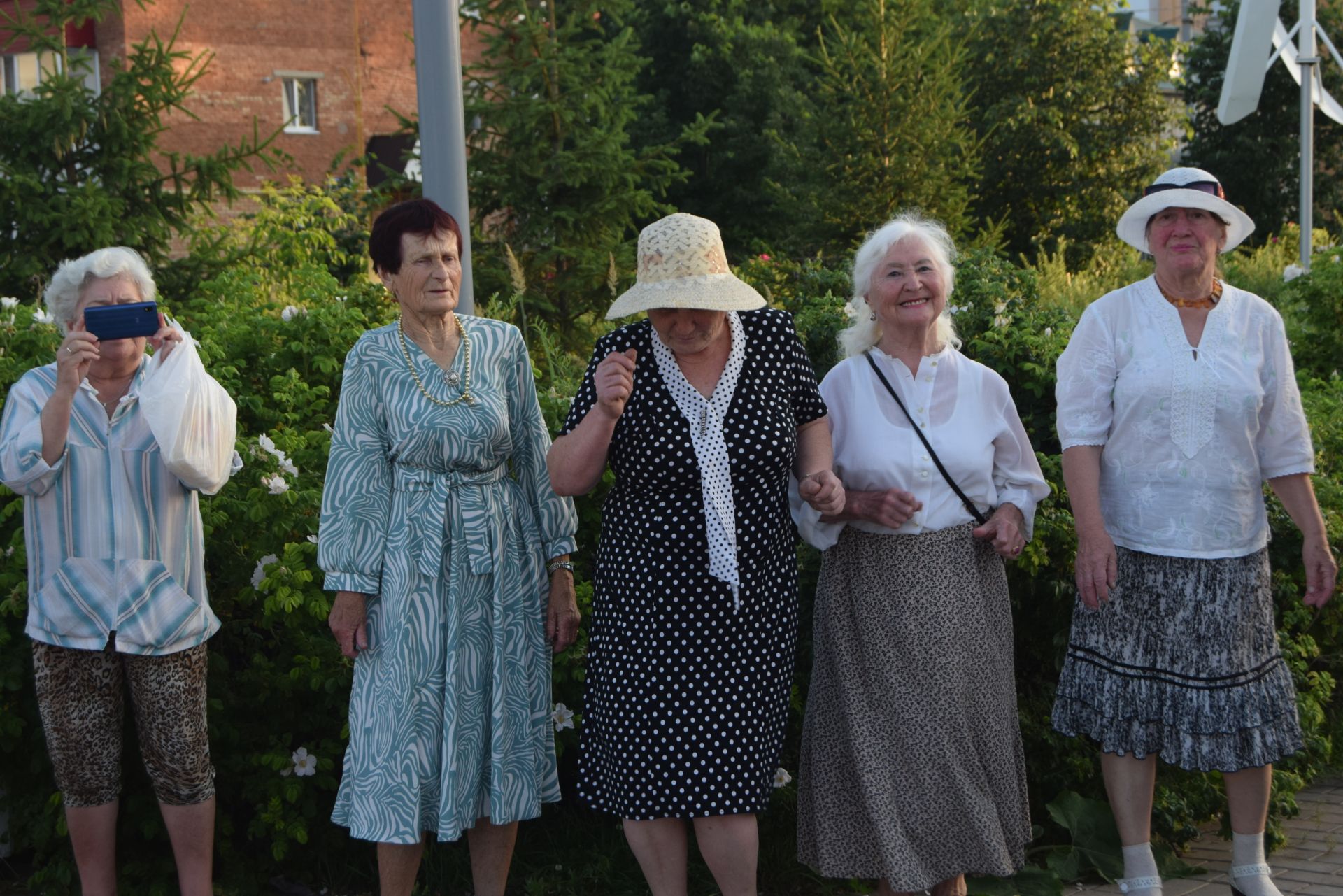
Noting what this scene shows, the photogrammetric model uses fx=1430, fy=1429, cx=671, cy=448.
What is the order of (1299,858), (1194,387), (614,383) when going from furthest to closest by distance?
(1299,858)
(1194,387)
(614,383)

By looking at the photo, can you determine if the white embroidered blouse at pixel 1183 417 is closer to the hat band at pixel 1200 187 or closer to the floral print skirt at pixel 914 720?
the hat band at pixel 1200 187

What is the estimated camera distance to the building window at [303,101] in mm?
33562

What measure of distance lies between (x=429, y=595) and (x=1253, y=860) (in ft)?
8.07

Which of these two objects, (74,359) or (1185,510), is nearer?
(74,359)

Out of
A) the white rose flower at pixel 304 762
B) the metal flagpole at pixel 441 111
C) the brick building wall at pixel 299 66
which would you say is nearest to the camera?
the white rose flower at pixel 304 762

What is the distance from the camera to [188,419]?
374 cm

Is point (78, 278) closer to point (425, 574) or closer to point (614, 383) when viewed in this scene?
point (425, 574)

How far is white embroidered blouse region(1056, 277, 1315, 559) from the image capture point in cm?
391

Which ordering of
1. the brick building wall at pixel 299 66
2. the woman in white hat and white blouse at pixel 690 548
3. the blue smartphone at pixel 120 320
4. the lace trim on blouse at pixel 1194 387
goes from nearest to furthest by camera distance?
the woman in white hat and white blouse at pixel 690 548 < the blue smartphone at pixel 120 320 < the lace trim on blouse at pixel 1194 387 < the brick building wall at pixel 299 66

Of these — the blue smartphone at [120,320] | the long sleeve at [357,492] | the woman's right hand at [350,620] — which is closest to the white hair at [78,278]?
the blue smartphone at [120,320]

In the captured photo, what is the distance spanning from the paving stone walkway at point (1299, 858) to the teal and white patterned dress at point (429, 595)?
1.95 metres

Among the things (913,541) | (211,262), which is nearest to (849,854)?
(913,541)

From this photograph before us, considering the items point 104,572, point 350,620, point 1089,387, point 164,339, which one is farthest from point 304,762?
point 1089,387

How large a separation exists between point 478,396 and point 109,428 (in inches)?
38.6
